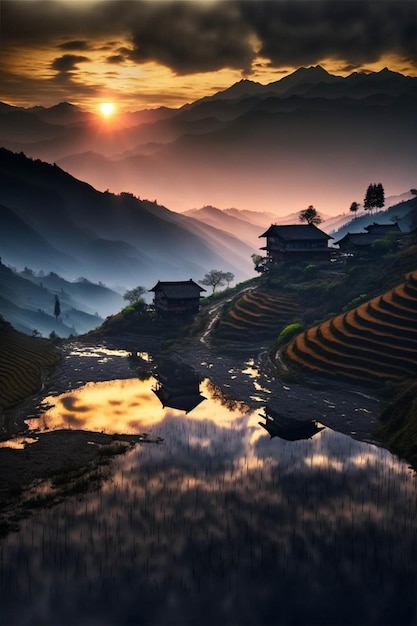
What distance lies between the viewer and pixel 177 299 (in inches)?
3610

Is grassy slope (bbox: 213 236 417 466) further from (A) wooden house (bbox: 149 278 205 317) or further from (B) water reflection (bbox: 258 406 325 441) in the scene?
(B) water reflection (bbox: 258 406 325 441)

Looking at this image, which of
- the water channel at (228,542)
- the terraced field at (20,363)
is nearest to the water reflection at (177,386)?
the water channel at (228,542)

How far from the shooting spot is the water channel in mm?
23109

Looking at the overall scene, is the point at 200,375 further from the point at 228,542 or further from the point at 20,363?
the point at 228,542

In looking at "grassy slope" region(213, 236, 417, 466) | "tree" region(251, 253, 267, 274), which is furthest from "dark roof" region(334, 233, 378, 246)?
"tree" region(251, 253, 267, 274)

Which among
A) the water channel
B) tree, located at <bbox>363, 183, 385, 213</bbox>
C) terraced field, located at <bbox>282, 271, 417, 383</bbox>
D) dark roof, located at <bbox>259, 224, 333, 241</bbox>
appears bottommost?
the water channel

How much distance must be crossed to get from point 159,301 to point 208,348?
1991 centimetres

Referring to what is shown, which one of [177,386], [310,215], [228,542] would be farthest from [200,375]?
[310,215]

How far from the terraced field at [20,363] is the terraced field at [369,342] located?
1168 inches

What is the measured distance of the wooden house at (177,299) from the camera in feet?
301

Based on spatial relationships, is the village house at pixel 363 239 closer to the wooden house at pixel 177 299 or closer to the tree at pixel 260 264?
the tree at pixel 260 264

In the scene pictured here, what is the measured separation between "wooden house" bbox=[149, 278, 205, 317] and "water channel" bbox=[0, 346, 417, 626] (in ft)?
165

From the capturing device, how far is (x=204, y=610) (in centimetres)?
2288

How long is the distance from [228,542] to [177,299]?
65591 millimetres
